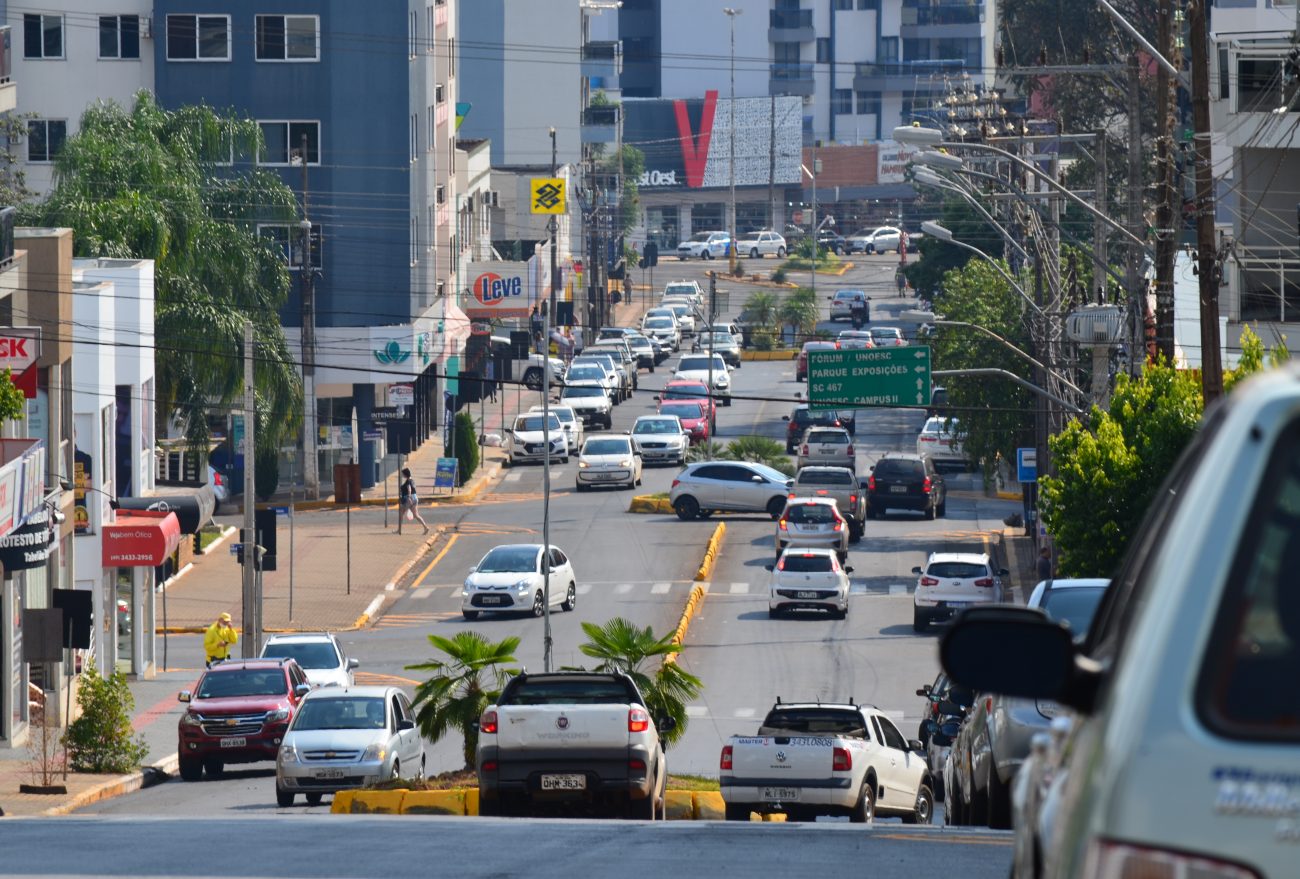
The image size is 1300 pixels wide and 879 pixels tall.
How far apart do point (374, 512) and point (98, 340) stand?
2169 cm

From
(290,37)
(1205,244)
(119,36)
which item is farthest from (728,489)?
(1205,244)

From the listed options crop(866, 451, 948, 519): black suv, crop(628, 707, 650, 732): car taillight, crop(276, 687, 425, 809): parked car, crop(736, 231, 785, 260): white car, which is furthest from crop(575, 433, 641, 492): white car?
crop(736, 231, 785, 260): white car

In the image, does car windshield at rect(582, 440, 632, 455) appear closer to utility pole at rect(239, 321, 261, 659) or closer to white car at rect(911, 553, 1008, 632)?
white car at rect(911, 553, 1008, 632)

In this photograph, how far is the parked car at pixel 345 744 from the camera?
79.2 ft

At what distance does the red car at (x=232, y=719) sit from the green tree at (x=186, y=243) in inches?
937

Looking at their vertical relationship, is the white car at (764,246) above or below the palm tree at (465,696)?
above

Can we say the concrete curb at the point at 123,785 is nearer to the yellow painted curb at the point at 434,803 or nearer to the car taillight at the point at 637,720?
the yellow painted curb at the point at 434,803

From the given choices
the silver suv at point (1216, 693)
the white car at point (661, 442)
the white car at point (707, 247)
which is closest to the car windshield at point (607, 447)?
the white car at point (661, 442)

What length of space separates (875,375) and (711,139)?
4334 inches

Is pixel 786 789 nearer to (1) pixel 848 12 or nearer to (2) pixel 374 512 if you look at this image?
(2) pixel 374 512

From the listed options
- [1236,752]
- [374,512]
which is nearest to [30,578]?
[374,512]

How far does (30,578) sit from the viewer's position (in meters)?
34.5

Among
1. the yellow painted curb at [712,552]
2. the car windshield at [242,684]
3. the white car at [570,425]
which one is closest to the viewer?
the car windshield at [242,684]

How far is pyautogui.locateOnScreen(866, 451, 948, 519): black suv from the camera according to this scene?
55.2 m
